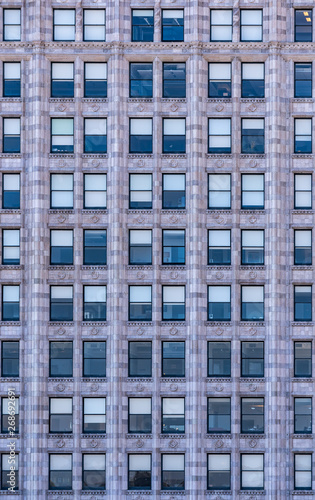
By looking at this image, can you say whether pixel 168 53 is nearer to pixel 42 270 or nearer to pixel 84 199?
pixel 84 199

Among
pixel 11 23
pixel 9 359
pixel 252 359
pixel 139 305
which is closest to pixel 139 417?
pixel 139 305

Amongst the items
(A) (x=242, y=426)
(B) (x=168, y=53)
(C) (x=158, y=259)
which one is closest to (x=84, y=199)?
(C) (x=158, y=259)

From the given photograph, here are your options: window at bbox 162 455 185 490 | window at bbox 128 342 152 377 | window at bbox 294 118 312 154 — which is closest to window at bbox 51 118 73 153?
window at bbox 128 342 152 377

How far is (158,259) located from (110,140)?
25.3 feet

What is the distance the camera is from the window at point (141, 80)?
58.1 m

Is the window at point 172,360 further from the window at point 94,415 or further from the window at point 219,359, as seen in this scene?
the window at point 94,415

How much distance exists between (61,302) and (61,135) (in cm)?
Answer: 1009

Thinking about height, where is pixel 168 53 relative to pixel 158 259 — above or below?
above

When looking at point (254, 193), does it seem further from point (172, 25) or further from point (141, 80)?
point (172, 25)

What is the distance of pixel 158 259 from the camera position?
188ft

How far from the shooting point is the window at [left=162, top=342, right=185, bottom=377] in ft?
187

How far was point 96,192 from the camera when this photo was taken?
5788 centimetres

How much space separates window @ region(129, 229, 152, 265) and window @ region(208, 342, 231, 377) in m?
6.43

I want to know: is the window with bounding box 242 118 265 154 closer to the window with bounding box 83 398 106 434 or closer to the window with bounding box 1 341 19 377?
the window with bounding box 83 398 106 434
